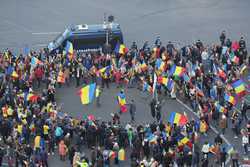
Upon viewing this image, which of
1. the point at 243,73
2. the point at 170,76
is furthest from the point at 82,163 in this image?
the point at 243,73

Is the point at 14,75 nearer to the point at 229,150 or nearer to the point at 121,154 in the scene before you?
the point at 121,154

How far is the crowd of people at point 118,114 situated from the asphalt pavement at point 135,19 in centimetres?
711

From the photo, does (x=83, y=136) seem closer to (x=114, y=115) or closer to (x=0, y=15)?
(x=114, y=115)

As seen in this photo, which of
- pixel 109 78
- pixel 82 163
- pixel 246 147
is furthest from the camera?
pixel 109 78

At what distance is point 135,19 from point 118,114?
60.8 ft

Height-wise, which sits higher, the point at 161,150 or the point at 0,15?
the point at 0,15

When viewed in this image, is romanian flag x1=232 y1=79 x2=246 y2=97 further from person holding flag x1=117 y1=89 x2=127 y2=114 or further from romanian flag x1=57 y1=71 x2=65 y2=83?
romanian flag x1=57 y1=71 x2=65 y2=83

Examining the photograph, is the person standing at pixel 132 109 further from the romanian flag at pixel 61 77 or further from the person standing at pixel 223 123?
the romanian flag at pixel 61 77

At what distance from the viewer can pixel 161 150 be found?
46.0m

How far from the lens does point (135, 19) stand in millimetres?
69000

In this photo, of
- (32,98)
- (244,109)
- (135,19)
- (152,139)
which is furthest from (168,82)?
(135,19)

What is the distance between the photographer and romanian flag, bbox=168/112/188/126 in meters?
47.5

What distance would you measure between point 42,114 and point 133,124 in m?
5.53

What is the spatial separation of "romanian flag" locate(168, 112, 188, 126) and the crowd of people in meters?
0.23
